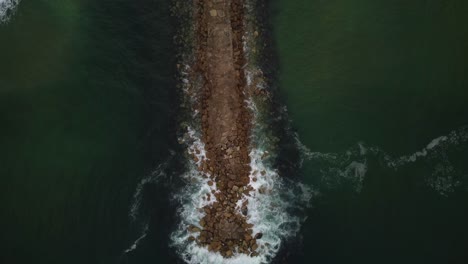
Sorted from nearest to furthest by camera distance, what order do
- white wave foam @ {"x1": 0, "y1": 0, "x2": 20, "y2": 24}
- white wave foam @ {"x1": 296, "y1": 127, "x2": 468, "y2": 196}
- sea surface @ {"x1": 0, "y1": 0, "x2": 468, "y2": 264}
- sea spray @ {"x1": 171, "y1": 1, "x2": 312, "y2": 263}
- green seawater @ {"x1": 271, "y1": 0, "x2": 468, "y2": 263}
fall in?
green seawater @ {"x1": 271, "y1": 0, "x2": 468, "y2": 263} < sea surface @ {"x1": 0, "y1": 0, "x2": 468, "y2": 264} < white wave foam @ {"x1": 296, "y1": 127, "x2": 468, "y2": 196} < sea spray @ {"x1": 171, "y1": 1, "x2": 312, "y2": 263} < white wave foam @ {"x1": 0, "y1": 0, "x2": 20, "y2": 24}

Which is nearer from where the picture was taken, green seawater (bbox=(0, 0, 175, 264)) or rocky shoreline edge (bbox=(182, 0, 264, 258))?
green seawater (bbox=(0, 0, 175, 264))

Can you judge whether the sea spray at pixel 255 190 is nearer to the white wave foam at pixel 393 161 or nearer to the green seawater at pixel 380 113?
the green seawater at pixel 380 113

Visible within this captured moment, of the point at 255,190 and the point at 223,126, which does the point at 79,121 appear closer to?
the point at 223,126

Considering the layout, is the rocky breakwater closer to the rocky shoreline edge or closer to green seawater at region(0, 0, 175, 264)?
the rocky shoreline edge

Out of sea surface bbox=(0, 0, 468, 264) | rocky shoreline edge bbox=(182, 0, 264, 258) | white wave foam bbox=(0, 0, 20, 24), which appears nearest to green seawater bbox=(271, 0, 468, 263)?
sea surface bbox=(0, 0, 468, 264)

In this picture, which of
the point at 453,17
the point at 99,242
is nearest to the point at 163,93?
the point at 99,242

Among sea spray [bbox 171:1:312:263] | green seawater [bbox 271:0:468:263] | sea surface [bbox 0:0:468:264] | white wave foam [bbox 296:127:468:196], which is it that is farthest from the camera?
sea spray [bbox 171:1:312:263]

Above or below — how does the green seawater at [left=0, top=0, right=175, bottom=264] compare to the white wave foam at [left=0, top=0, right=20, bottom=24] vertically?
below
